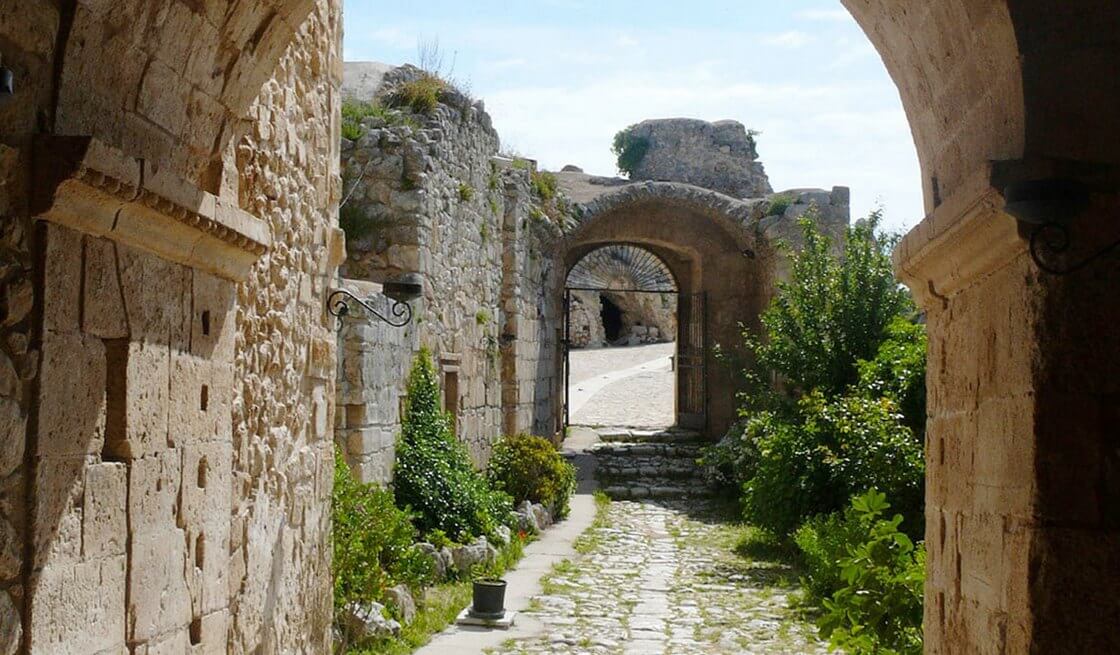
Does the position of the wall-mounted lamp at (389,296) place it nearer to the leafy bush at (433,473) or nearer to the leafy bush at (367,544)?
the leafy bush at (433,473)

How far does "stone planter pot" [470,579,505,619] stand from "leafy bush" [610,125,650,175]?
1601 cm

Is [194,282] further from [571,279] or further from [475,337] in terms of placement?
[571,279]

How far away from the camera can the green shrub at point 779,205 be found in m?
19.2

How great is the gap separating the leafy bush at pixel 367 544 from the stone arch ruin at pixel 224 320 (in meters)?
2.83

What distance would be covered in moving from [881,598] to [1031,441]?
3.46 m

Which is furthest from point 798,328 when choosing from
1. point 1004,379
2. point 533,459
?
point 1004,379

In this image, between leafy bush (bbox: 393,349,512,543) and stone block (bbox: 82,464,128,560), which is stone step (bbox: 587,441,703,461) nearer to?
leafy bush (bbox: 393,349,512,543)

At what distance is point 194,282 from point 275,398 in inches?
53.2

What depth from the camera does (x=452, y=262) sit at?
13094mm

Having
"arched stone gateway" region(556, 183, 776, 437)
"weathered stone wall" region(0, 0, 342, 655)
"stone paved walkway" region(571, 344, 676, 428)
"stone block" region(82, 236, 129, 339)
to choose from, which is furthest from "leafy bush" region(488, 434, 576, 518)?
"stone block" region(82, 236, 129, 339)

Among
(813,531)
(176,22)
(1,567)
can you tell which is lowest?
(813,531)

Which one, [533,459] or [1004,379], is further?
[533,459]

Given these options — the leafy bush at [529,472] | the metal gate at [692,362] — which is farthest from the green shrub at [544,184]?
the leafy bush at [529,472]

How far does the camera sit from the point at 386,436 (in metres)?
10.2
